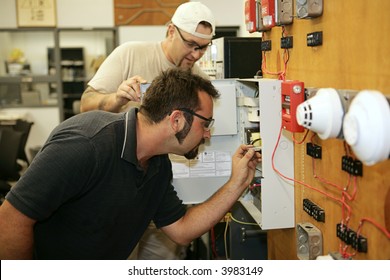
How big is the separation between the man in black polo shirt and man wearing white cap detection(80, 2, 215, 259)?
0.56 metres

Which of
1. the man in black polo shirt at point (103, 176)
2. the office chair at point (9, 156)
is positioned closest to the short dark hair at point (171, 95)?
the man in black polo shirt at point (103, 176)

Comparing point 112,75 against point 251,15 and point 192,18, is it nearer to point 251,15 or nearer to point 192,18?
point 192,18

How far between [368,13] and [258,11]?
3.09 feet

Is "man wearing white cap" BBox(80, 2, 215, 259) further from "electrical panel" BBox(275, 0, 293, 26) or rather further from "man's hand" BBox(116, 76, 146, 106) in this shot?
"electrical panel" BBox(275, 0, 293, 26)

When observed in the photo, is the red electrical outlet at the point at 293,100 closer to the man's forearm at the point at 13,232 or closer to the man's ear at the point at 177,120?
the man's ear at the point at 177,120

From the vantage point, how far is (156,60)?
2.22 m

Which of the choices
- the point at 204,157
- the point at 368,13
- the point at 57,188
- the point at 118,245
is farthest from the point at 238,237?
the point at 368,13

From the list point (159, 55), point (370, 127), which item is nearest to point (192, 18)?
point (159, 55)

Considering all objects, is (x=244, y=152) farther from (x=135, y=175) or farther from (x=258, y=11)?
(x=258, y=11)

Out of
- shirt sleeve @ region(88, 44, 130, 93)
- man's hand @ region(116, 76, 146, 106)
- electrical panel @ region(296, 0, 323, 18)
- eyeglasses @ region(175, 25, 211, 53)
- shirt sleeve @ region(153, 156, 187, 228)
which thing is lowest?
shirt sleeve @ region(153, 156, 187, 228)

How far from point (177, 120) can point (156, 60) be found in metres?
0.82

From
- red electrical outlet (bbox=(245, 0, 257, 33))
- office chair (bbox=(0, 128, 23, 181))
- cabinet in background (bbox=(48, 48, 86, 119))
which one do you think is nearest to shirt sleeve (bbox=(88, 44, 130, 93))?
red electrical outlet (bbox=(245, 0, 257, 33))

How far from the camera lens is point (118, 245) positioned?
64.0 inches

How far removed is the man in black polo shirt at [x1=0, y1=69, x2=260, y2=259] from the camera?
1309 mm
